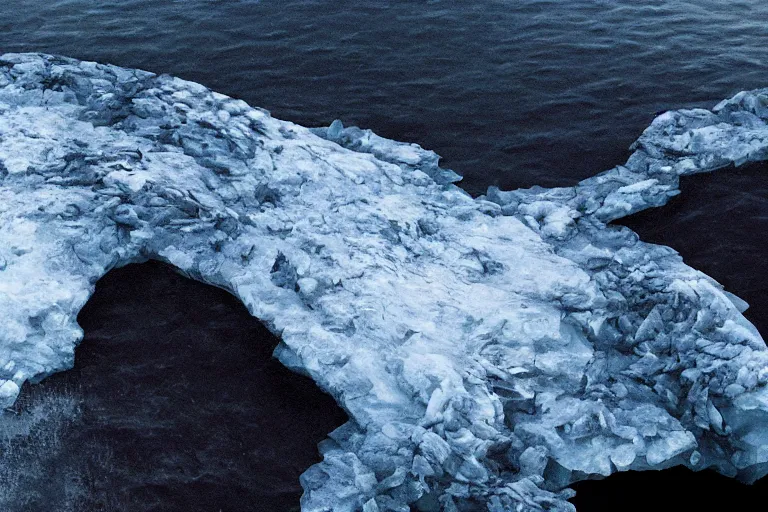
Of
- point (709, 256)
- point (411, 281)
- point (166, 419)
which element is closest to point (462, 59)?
point (709, 256)

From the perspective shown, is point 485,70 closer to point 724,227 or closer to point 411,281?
point 724,227

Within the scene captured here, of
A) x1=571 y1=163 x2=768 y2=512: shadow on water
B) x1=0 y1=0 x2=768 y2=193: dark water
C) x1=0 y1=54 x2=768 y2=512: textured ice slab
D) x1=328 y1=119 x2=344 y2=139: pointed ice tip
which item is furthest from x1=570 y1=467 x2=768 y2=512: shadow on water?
x1=328 y1=119 x2=344 y2=139: pointed ice tip

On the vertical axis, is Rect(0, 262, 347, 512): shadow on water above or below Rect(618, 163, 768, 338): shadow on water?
below

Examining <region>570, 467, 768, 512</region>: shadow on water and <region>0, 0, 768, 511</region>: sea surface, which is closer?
<region>570, 467, 768, 512</region>: shadow on water

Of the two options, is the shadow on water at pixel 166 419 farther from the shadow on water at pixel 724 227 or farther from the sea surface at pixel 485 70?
the shadow on water at pixel 724 227

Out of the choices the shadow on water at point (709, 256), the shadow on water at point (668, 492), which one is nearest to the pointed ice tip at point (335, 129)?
the shadow on water at point (709, 256)

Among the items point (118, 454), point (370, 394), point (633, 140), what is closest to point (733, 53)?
point (633, 140)

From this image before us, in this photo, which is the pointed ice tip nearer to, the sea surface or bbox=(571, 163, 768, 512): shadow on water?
the sea surface

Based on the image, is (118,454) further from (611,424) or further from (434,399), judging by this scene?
(611,424)
